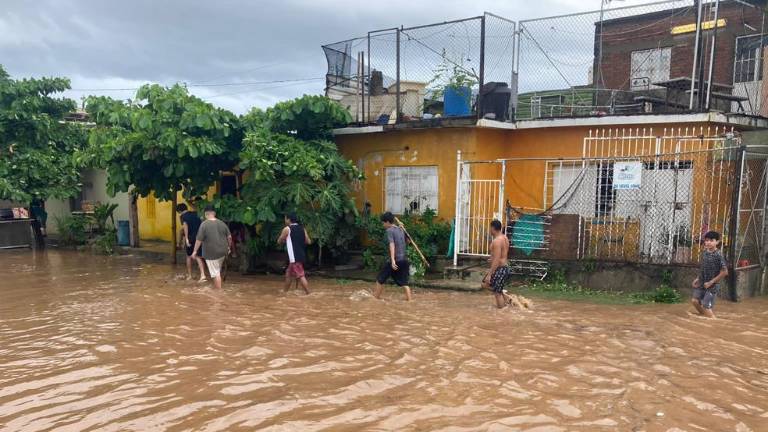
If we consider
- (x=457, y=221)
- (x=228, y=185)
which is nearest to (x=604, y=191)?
(x=457, y=221)

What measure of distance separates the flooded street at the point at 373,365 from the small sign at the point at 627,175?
2.33 meters

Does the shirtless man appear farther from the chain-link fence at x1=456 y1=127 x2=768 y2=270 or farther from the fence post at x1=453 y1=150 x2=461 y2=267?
the fence post at x1=453 y1=150 x2=461 y2=267

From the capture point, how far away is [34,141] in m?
17.5

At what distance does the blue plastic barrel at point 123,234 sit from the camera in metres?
18.3

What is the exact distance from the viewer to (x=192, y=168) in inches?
483

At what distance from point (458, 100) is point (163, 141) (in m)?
6.12

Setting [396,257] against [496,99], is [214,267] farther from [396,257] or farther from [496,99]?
[496,99]

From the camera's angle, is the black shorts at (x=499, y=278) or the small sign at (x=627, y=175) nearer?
the black shorts at (x=499, y=278)

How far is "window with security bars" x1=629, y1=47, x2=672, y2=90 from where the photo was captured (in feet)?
68.4

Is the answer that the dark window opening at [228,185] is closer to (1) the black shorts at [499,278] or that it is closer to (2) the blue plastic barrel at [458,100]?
(2) the blue plastic barrel at [458,100]

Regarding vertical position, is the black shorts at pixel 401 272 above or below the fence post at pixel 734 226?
Result: below

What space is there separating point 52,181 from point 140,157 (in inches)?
278

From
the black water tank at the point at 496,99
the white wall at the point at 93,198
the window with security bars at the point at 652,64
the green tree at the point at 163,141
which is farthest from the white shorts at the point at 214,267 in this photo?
the window with security bars at the point at 652,64

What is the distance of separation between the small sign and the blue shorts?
2.61 m
